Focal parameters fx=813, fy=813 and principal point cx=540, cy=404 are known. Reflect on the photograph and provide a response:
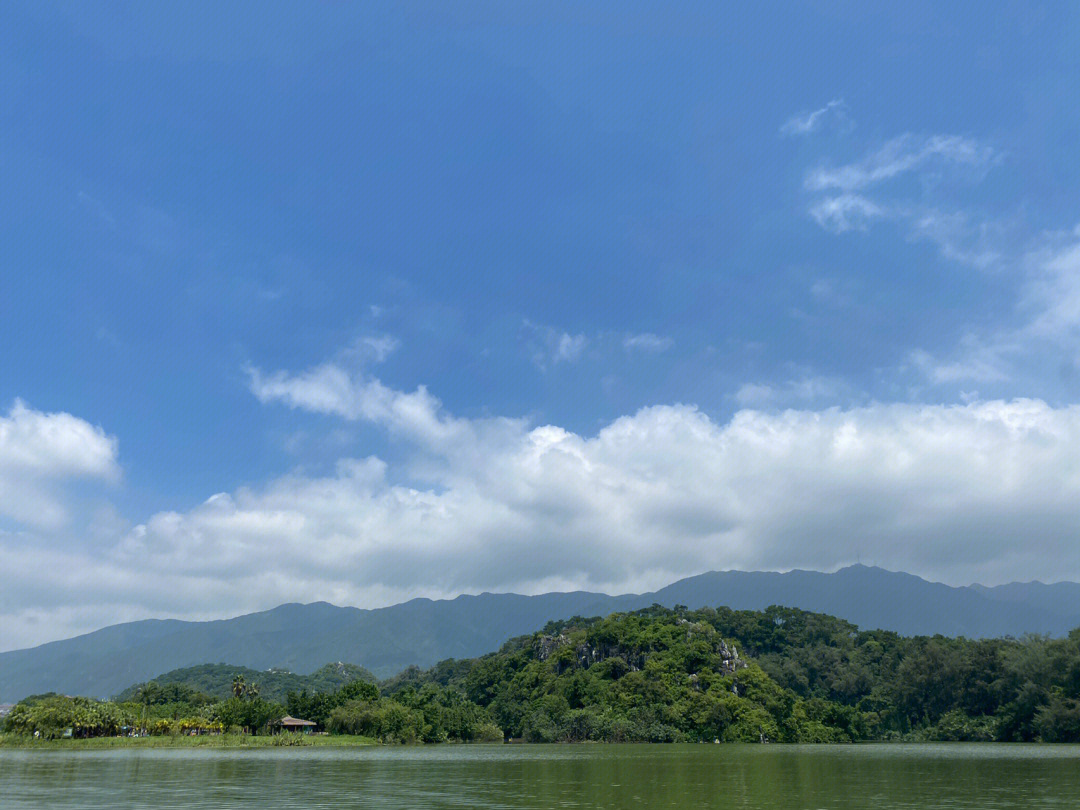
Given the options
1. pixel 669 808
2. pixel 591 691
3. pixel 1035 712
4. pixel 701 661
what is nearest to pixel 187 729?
pixel 591 691

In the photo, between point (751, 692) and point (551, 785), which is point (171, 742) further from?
point (751, 692)

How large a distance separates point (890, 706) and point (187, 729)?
4392 inches

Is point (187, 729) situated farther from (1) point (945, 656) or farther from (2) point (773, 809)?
(1) point (945, 656)

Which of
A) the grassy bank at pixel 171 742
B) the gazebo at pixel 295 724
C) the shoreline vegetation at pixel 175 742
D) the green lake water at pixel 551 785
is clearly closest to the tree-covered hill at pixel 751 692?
the gazebo at pixel 295 724

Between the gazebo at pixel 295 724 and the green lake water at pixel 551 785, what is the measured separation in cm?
5683

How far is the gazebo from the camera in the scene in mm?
111419

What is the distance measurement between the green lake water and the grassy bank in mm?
36410

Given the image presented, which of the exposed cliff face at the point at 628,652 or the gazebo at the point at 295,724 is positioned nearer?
the gazebo at the point at 295,724

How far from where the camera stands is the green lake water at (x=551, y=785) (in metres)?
29.0

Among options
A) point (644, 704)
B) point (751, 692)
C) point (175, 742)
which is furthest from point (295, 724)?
point (751, 692)

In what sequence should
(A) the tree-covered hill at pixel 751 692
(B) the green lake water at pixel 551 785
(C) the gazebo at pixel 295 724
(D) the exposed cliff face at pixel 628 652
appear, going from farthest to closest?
(D) the exposed cliff face at pixel 628 652, (C) the gazebo at pixel 295 724, (A) the tree-covered hill at pixel 751 692, (B) the green lake water at pixel 551 785

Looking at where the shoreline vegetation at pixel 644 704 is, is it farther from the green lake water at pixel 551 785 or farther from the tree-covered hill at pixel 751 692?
the green lake water at pixel 551 785

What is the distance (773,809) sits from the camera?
86.7 feet

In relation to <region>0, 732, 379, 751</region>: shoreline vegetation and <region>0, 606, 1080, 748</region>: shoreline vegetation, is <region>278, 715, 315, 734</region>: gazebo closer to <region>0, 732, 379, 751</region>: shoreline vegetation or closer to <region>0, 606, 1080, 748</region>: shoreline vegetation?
<region>0, 606, 1080, 748</region>: shoreline vegetation
